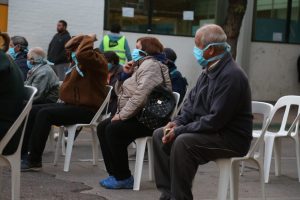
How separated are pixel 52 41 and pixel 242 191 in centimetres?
810

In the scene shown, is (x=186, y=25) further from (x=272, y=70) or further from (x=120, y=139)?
(x=120, y=139)

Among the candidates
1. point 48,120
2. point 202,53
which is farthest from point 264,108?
point 48,120

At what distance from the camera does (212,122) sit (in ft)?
16.1

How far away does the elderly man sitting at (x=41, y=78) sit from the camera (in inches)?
296

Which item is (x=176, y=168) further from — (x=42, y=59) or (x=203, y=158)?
(x=42, y=59)

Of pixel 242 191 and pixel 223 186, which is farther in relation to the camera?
pixel 242 191

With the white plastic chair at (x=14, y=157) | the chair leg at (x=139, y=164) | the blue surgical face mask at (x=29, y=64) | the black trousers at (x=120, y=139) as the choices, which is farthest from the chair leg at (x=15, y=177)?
the blue surgical face mask at (x=29, y=64)

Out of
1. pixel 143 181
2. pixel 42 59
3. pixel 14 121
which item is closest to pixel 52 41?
pixel 42 59

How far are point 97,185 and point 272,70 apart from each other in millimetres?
11787

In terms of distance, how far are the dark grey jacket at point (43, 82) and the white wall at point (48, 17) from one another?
21.3ft

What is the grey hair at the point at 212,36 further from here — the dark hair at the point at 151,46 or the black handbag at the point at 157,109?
the dark hair at the point at 151,46

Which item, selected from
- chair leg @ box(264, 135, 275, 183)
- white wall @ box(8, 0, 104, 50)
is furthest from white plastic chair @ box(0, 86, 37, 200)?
white wall @ box(8, 0, 104, 50)

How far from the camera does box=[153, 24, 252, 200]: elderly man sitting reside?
4.91 m

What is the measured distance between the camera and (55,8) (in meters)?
14.2
